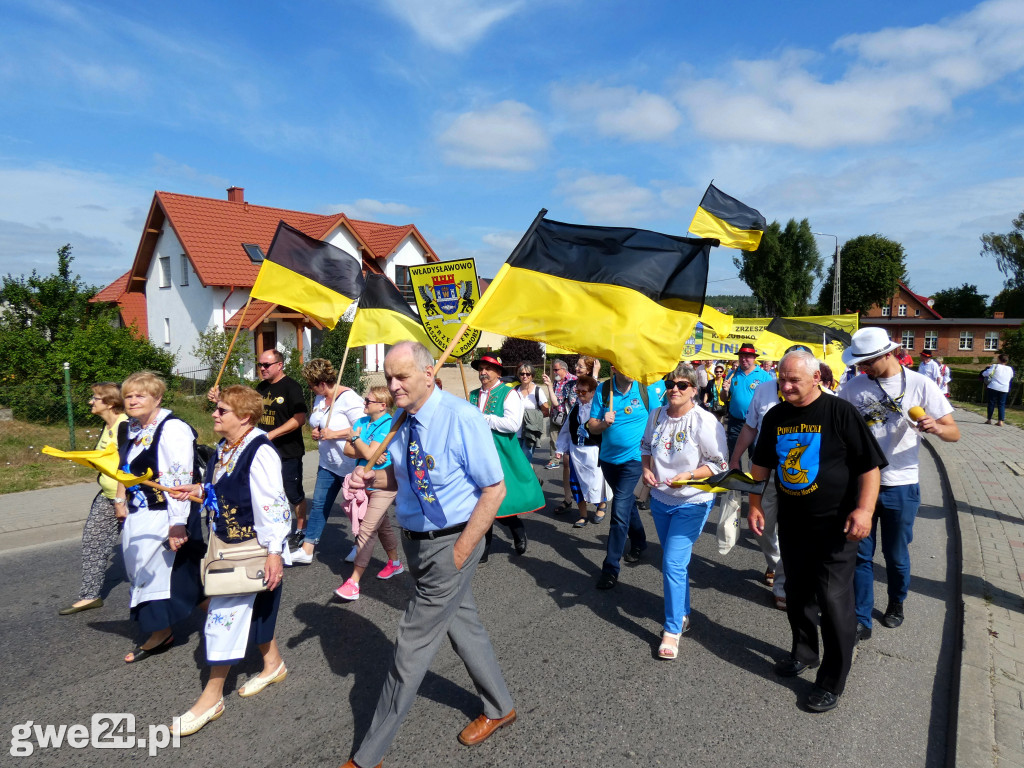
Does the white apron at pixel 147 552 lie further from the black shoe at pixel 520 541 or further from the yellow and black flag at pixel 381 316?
the black shoe at pixel 520 541

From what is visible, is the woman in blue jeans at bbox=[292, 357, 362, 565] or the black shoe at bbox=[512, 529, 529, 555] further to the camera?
the black shoe at bbox=[512, 529, 529, 555]

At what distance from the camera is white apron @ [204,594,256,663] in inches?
129

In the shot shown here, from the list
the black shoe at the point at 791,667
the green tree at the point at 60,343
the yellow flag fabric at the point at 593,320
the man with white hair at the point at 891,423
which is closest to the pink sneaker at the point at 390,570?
the yellow flag fabric at the point at 593,320

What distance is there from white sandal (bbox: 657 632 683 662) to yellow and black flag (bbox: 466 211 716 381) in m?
1.66

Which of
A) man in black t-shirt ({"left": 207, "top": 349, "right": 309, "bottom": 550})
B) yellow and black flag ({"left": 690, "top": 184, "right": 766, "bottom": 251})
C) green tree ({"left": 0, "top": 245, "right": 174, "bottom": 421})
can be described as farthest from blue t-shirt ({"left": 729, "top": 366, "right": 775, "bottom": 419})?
green tree ({"left": 0, "top": 245, "right": 174, "bottom": 421})

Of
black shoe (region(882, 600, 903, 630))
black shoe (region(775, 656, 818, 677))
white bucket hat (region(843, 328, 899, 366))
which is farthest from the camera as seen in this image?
black shoe (region(882, 600, 903, 630))

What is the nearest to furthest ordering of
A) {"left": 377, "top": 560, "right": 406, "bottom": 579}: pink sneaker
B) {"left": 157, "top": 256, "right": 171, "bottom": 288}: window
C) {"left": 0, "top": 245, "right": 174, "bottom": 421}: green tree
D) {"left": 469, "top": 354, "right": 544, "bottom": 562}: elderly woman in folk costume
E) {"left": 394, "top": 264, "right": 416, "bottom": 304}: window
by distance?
{"left": 469, "top": 354, "right": 544, "bottom": 562}: elderly woman in folk costume < {"left": 377, "top": 560, "right": 406, "bottom": 579}: pink sneaker < {"left": 0, "top": 245, "right": 174, "bottom": 421}: green tree < {"left": 157, "top": 256, "right": 171, "bottom": 288}: window < {"left": 394, "top": 264, "right": 416, "bottom": 304}: window

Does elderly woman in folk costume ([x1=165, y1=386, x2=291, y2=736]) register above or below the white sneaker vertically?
above

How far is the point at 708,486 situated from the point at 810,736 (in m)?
1.38

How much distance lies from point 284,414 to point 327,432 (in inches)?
24.7

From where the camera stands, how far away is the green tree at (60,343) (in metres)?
12.4

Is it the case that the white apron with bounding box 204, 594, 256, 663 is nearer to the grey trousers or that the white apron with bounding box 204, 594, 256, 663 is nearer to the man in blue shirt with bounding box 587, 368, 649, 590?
the grey trousers
